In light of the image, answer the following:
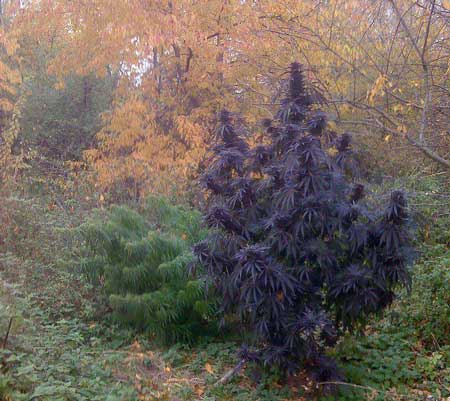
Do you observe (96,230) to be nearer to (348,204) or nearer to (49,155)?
(348,204)

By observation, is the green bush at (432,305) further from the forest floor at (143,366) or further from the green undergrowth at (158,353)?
the forest floor at (143,366)

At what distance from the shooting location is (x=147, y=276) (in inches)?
267

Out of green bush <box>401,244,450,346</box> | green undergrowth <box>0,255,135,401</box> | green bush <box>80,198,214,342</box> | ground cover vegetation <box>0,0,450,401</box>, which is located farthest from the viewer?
green bush <box>80,198,214,342</box>

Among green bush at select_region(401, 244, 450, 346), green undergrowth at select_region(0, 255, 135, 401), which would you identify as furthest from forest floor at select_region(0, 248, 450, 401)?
green bush at select_region(401, 244, 450, 346)

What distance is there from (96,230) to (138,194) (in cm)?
328

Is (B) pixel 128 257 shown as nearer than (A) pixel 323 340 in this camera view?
No

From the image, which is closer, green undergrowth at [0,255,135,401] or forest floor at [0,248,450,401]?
green undergrowth at [0,255,135,401]

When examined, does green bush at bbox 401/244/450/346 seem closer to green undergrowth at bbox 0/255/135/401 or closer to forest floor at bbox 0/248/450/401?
forest floor at bbox 0/248/450/401

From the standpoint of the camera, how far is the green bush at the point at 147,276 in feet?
21.5

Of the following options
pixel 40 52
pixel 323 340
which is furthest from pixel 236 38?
pixel 40 52

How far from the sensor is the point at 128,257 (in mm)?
6863

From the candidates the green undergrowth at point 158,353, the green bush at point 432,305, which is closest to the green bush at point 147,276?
the green undergrowth at point 158,353

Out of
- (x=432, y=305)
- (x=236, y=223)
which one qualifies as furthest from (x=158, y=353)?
(x=432, y=305)

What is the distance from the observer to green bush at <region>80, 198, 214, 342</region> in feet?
21.5
